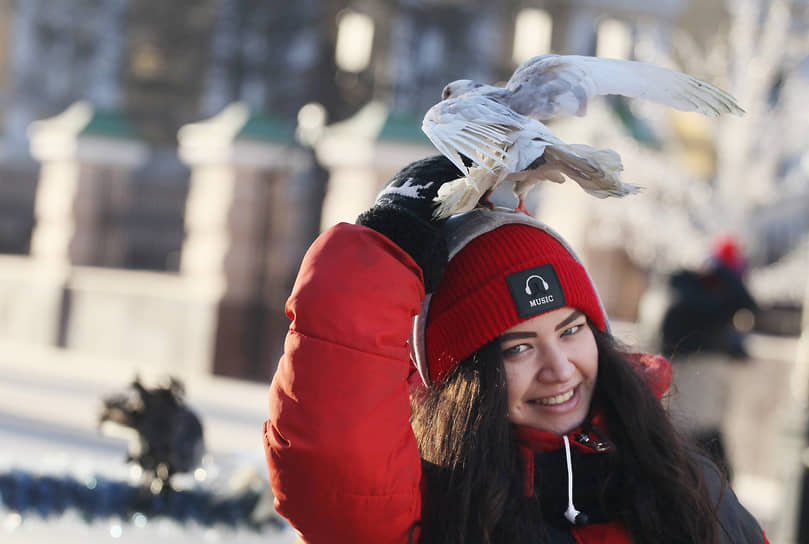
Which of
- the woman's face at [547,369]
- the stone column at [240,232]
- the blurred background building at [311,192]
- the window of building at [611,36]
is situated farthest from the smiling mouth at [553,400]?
the window of building at [611,36]

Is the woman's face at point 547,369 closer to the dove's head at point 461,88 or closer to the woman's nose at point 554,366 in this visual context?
the woman's nose at point 554,366

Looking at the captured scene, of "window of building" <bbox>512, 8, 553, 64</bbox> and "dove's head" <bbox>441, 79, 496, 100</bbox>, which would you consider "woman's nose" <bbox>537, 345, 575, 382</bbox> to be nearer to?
"dove's head" <bbox>441, 79, 496, 100</bbox>

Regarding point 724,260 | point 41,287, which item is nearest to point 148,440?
point 724,260

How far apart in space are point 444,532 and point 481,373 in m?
0.31

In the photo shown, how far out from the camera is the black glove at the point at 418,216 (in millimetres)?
1876

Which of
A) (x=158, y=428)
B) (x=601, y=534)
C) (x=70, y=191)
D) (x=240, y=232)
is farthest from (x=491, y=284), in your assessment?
(x=70, y=191)

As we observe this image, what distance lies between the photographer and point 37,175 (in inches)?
981

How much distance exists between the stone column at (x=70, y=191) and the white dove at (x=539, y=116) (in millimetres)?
11733

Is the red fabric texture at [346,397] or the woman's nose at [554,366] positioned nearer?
the red fabric texture at [346,397]

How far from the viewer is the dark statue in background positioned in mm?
2674

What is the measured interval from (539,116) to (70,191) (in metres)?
12.1

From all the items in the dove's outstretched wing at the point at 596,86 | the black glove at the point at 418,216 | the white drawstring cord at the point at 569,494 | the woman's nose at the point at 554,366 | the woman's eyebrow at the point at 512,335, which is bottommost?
the white drawstring cord at the point at 569,494

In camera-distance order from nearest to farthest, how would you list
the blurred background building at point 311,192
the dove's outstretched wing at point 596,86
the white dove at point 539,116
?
the white dove at point 539,116
the dove's outstretched wing at point 596,86
the blurred background building at point 311,192

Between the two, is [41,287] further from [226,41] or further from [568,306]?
[568,306]
